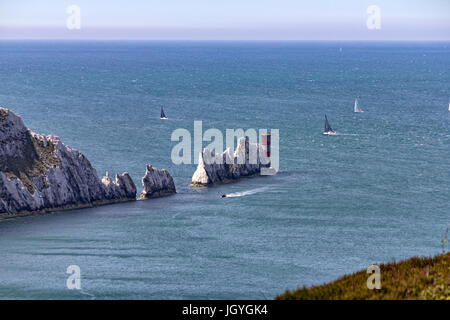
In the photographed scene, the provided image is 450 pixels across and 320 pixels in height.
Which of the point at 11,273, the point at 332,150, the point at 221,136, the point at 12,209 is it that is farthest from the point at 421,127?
the point at 11,273

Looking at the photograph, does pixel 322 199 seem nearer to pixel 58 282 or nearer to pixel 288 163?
pixel 288 163

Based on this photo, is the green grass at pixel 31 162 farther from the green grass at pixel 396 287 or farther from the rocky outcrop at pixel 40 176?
the green grass at pixel 396 287

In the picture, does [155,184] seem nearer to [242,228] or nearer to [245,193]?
[245,193]

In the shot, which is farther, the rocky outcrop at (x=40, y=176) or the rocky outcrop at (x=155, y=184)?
the rocky outcrop at (x=155, y=184)

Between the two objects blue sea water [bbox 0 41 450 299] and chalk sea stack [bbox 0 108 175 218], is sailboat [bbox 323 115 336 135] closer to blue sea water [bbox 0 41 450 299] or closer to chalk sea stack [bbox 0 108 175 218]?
blue sea water [bbox 0 41 450 299]

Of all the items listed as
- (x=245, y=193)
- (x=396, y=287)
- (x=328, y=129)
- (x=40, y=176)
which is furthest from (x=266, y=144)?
(x=396, y=287)

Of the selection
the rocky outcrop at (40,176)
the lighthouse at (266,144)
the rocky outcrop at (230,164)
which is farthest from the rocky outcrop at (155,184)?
the lighthouse at (266,144)
